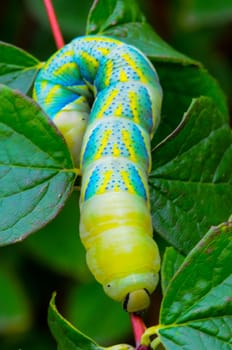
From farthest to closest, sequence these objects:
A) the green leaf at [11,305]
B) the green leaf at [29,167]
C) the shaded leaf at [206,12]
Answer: the shaded leaf at [206,12] → the green leaf at [11,305] → the green leaf at [29,167]

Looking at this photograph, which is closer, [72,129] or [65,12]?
[72,129]

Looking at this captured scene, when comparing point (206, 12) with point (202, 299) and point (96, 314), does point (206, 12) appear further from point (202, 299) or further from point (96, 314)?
point (202, 299)

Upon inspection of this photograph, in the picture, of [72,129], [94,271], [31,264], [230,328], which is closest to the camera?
[230,328]

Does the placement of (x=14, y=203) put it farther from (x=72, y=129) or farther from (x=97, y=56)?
(x=97, y=56)

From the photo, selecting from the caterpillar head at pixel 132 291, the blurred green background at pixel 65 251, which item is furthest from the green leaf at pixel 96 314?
the caterpillar head at pixel 132 291

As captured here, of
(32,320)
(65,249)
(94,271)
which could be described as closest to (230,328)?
(94,271)

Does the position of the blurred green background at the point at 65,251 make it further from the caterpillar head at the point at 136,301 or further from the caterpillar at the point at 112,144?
the caterpillar head at the point at 136,301

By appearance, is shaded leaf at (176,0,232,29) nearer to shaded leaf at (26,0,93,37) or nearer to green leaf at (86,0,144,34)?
shaded leaf at (26,0,93,37)

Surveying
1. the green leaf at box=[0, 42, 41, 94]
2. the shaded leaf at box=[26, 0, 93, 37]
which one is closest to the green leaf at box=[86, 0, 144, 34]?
the green leaf at box=[0, 42, 41, 94]
